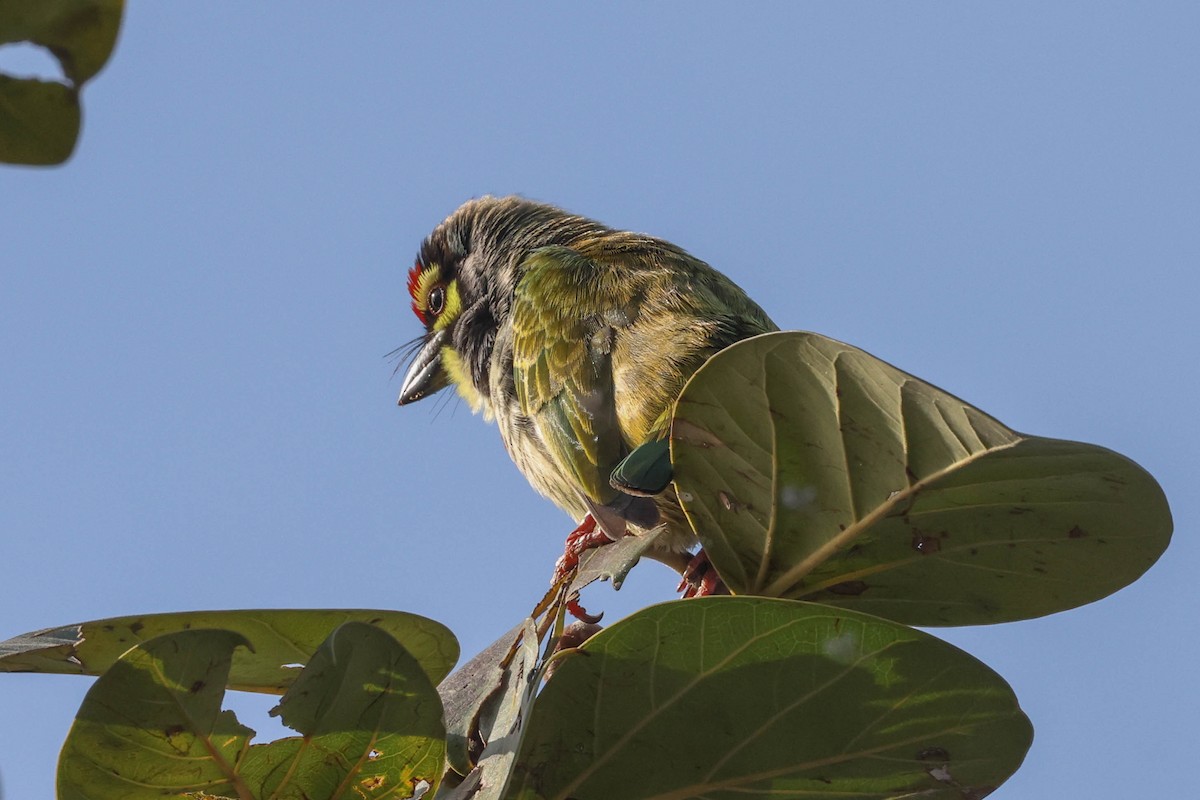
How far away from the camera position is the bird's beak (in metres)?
4.93

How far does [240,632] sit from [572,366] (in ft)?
6.13

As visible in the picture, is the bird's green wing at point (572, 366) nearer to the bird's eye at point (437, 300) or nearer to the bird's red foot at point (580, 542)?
the bird's red foot at point (580, 542)

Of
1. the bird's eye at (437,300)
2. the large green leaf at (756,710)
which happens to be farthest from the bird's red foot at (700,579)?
the bird's eye at (437,300)

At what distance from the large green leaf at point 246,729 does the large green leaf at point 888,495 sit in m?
0.57

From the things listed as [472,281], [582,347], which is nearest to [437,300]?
[472,281]

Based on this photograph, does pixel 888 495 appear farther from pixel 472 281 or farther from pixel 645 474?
pixel 472 281

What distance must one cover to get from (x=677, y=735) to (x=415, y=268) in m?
3.83

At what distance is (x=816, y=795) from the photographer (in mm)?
1732

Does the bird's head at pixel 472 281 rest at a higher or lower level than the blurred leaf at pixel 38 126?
lower

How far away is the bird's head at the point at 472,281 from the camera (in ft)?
14.8

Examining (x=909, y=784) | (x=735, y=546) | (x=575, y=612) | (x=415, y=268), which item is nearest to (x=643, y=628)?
(x=735, y=546)

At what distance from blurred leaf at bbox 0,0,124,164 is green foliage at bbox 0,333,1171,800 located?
642 mm

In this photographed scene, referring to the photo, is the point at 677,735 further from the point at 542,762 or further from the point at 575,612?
the point at 575,612

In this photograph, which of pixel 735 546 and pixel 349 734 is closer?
pixel 349 734
